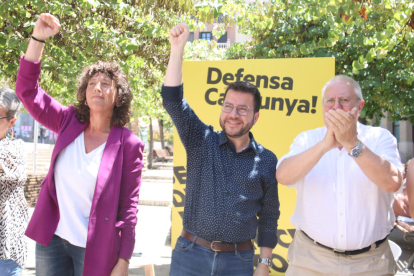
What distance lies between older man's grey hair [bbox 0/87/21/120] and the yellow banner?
201 centimetres

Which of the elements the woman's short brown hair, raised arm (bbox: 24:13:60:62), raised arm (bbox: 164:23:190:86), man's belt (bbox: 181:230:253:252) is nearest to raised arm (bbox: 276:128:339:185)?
man's belt (bbox: 181:230:253:252)

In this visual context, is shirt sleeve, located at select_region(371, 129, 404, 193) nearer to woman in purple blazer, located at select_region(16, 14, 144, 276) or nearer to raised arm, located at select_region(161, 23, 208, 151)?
raised arm, located at select_region(161, 23, 208, 151)

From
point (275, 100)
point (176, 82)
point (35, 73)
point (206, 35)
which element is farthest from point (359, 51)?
point (206, 35)

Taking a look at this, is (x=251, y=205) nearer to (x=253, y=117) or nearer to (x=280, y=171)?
(x=280, y=171)

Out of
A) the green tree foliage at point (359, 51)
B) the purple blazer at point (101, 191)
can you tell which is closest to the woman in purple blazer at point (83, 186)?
the purple blazer at point (101, 191)

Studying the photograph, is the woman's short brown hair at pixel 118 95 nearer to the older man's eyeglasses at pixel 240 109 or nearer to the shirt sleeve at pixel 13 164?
the shirt sleeve at pixel 13 164

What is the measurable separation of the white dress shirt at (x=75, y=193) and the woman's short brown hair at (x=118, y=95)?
0.30 meters

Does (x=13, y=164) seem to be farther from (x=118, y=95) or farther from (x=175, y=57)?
(x=175, y=57)

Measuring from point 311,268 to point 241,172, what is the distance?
0.72 metres

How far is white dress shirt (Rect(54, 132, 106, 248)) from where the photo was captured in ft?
6.82

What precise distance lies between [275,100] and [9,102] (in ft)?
9.48

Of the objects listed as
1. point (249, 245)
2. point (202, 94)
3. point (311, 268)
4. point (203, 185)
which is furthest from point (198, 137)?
point (202, 94)

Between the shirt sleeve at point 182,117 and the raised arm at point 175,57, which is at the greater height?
the raised arm at point 175,57

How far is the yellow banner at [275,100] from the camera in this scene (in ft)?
14.1
